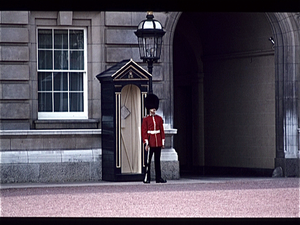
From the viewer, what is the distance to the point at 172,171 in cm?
1647

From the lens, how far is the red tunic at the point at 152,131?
14742mm

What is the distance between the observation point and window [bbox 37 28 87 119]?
16.4 meters

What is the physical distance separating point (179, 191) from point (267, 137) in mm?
6376

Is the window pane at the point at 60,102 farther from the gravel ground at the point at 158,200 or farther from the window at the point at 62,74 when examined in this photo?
the gravel ground at the point at 158,200

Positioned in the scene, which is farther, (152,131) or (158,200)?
(152,131)

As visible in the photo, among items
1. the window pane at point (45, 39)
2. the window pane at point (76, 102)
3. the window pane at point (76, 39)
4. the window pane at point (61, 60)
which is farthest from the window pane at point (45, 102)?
the window pane at point (76, 39)

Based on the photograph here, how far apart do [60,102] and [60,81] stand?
1.43 feet

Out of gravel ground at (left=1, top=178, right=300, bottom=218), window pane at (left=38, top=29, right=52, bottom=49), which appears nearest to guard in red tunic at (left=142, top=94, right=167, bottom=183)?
gravel ground at (left=1, top=178, right=300, bottom=218)

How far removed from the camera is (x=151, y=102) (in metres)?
15.2

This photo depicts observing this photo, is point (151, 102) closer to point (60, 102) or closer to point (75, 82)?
point (75, 82)

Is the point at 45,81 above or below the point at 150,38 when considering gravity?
below

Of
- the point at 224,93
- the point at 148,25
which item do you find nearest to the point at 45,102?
the point at 148,25

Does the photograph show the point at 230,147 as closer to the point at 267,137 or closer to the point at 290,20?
the point at 267,137
